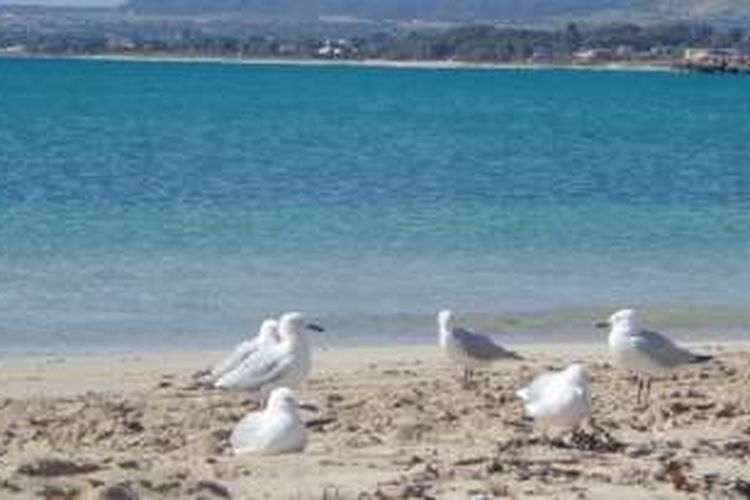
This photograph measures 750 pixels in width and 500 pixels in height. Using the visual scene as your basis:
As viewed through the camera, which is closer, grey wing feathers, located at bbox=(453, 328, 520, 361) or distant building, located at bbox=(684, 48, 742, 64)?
grey wing feathers, located at bbox=(453, 328, 520, 361)

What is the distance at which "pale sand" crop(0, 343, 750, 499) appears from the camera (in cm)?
1079

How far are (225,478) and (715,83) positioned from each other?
13936 cm

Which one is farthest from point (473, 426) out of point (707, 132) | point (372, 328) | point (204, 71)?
point (204, 71)

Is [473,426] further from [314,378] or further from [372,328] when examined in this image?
[372,328]

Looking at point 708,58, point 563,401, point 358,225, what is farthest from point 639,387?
point 708,58

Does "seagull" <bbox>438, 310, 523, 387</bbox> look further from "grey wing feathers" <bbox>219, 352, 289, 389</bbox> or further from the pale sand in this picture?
"grey wing feathers" <bbox>219, 352, 289, 389</bbox>

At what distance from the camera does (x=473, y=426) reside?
1333 centimetres

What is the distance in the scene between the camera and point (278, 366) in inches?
547

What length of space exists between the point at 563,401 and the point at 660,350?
2.43 m

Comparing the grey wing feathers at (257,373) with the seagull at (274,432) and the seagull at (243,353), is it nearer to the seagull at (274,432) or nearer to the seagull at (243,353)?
the seagull at (243,353)

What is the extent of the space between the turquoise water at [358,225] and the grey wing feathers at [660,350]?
501cm

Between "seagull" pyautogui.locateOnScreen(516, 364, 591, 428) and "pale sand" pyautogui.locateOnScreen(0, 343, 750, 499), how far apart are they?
0.14 meters

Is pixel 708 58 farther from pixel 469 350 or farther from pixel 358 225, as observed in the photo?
pixel 469 350

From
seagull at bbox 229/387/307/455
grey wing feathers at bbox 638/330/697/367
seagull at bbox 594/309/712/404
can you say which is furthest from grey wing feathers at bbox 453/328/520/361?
seagull at bbox 229/387/307/455
